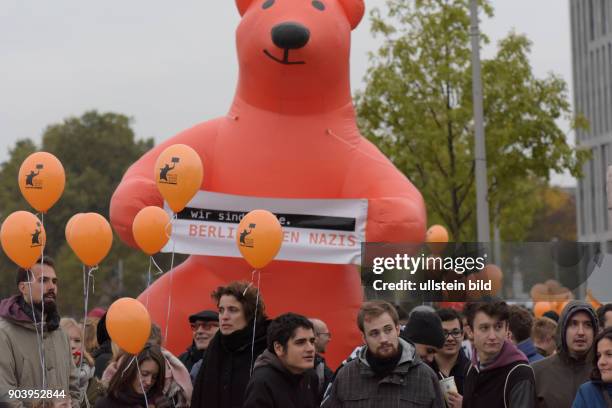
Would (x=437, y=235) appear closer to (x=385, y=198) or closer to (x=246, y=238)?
(x=385, y=198)

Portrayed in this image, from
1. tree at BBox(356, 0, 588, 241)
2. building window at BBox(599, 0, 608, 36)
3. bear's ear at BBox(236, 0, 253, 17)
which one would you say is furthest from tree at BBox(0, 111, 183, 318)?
bear's ear at BBox(236, 0, 253, 17)

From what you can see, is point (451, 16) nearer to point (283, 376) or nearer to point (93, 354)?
point (93, 354)

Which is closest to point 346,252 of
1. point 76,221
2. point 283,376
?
point 76,221

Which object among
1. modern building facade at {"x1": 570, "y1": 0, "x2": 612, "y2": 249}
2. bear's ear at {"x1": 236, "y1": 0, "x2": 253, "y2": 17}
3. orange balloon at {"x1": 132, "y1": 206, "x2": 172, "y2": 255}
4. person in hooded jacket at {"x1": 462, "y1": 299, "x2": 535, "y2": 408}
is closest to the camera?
person in hooded jacket at {"x1": 462, "y1": 299, "x2": 535, "y2": 408}

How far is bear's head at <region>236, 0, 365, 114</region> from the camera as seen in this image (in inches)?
445

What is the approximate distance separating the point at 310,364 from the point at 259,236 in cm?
237

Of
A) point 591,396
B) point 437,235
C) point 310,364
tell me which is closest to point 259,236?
point 310,364

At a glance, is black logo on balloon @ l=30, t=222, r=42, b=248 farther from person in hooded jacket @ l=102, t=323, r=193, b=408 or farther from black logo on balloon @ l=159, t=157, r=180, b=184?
black logo on balloon @ l=159, t=157, r=180, b=184

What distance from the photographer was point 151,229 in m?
9.69

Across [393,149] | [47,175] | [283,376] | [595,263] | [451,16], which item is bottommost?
[283,376]

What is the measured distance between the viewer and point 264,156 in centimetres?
1144

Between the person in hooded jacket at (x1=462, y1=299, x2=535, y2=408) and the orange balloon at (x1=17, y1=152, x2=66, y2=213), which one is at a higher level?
the orange balloon at (x1=17, y1=152, x2=66, y2=213)

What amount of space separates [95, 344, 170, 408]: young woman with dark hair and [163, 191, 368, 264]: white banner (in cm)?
334

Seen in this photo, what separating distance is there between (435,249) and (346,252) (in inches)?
95.9
